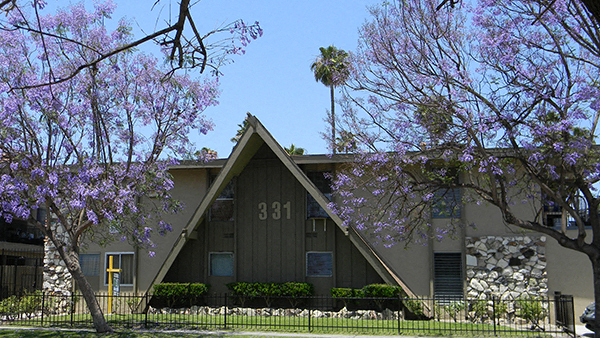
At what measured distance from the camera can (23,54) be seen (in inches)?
614

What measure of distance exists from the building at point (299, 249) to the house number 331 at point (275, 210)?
0.04 meters

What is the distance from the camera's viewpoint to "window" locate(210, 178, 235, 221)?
22078 mm

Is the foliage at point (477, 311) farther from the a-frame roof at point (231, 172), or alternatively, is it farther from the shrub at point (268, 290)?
the shrub at point (268, 290)

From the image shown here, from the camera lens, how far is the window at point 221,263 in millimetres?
21734

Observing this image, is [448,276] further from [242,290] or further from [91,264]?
[91,264]

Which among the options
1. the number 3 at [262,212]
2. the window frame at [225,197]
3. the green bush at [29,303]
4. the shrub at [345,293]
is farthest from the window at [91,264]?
the shrub at [345,293]

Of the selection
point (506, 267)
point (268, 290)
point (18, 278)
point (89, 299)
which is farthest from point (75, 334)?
point (506, 267)

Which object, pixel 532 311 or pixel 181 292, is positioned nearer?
pixel 532 311

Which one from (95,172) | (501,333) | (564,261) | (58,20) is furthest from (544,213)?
(58,20)

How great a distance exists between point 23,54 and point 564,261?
1781cm

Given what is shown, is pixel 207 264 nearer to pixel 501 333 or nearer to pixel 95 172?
pixel 95 172

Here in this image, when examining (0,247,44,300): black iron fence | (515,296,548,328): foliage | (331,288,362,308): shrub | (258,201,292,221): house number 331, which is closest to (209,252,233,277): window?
(258,201,292,221): house number 331

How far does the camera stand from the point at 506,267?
19.6 m

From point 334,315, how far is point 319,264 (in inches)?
83.9
